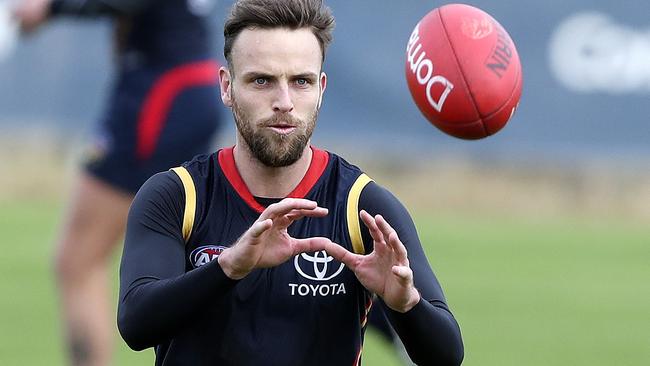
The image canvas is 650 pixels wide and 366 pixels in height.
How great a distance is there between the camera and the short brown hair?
4.47 metres

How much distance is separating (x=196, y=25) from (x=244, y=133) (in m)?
2.76

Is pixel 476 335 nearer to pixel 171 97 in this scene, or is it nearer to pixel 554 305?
pixel 554 305

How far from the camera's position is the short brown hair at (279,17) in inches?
176

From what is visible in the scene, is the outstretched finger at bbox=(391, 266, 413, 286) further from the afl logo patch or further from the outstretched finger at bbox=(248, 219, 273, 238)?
the afl logo patch

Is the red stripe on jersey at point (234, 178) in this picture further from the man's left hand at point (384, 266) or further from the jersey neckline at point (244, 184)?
the man's left hand at point (384, 266)

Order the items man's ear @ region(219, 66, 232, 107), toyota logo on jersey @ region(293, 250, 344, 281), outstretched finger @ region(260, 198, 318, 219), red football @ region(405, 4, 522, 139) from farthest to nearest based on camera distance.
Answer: red football @ region(405, 4, 522, 139) < man's ear @ region(219, 66, 232, 107) < toyota logo on jersey @ region(293, 250, 344, 281) < outstretched finger @ region(260, 198, 318, 219)

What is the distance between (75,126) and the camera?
15070 mm

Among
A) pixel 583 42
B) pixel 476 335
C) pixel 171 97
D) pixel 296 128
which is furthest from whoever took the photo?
pixel 583 42

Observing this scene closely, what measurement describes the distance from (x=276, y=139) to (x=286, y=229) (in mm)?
309

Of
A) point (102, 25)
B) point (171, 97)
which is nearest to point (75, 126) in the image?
point (102, 25)

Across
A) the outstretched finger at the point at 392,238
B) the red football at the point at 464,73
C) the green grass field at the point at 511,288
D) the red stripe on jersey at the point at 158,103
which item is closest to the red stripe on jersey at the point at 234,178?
the outstretched finger at the point at 392,238

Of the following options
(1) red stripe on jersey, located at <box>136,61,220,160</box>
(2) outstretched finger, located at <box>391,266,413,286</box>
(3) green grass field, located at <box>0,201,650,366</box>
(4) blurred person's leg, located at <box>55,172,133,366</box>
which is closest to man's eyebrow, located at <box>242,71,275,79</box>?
(2) outstretched finger, located at <box>391,266,413,286</box>

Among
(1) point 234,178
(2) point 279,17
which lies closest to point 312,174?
(1) point 234,178

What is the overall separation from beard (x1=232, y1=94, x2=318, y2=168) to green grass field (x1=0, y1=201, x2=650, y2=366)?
12.5ft
